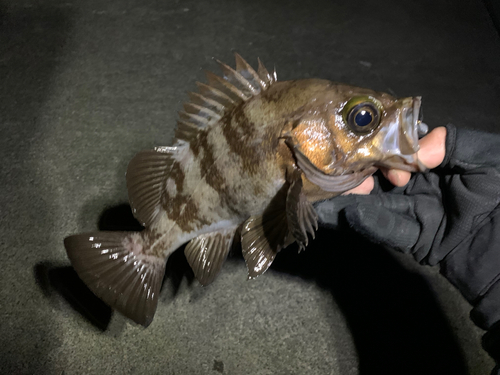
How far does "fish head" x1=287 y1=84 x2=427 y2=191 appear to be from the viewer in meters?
0.96

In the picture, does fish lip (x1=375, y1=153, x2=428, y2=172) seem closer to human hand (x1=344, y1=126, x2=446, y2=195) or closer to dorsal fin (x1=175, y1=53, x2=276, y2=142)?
human hand (x1=344, y1=126, x2=446, y2=195)

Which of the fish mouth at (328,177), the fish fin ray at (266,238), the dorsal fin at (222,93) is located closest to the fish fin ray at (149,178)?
the dorsal fin at (222,93)

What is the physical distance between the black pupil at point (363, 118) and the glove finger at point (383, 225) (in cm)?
41

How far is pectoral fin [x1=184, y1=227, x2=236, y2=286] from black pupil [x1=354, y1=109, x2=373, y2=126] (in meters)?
0.58

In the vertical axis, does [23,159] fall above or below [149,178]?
below

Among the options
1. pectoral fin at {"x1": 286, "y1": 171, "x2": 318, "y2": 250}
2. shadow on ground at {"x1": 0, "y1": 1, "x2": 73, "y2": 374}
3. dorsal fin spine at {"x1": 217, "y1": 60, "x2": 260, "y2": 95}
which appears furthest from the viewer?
shadow on ground at {"x1": 0, "y1": 1, "x2": 73, "y2": 374}

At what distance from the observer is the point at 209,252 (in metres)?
1.26

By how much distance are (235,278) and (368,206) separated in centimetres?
84

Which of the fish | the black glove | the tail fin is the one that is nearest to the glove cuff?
the black glove

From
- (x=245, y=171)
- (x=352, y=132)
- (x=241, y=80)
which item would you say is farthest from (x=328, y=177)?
(x=241, y=80)

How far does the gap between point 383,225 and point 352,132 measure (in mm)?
478

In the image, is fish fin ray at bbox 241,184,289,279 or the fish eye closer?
the fish eye

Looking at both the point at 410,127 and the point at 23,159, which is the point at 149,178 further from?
the point at 23,159

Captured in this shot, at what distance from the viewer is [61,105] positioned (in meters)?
2.21
